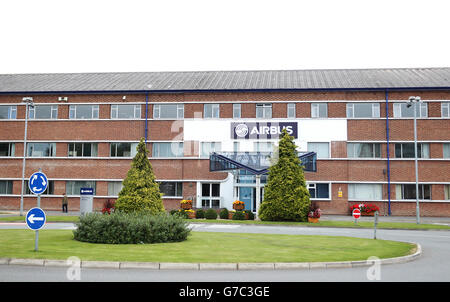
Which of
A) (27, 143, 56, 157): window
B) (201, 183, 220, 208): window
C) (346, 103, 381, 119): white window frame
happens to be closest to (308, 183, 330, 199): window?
(346, 103, 381, 119): white window frame

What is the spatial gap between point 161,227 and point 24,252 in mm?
4501

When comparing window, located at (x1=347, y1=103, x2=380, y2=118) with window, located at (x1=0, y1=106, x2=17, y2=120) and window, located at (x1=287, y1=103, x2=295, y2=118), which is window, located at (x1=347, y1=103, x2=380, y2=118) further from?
window, located at (x1=0, y1=106, x2=17, y2=120)

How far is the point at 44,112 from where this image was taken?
41594 millimetres

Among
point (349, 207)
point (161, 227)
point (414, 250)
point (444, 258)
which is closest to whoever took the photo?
point (444, 258)

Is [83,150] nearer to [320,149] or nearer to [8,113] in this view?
[8,113]

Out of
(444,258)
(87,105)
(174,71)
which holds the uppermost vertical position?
(174,71)

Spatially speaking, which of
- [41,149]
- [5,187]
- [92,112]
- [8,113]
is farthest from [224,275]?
[8,113]

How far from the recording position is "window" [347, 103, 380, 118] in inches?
1513

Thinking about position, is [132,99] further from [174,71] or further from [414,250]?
[414,250]

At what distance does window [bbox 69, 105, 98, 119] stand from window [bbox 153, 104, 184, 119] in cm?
573

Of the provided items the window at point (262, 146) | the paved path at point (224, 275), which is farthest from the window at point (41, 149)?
the paved path at point (224, 275)
